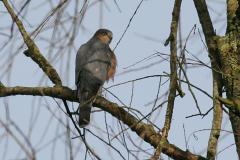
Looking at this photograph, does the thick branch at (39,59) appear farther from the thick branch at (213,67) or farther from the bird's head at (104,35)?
the bird's head at (104,35)

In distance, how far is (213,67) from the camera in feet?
9.02

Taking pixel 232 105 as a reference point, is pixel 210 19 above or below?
above

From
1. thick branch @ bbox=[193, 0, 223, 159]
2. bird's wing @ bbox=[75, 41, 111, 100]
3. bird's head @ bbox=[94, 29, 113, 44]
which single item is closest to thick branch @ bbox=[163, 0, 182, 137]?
thick branch @ bbox=[193, 0, 223, 159]

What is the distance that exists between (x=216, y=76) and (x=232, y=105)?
60 centimetres

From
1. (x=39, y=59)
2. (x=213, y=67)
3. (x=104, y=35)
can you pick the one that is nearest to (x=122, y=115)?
(x=213, y=67)

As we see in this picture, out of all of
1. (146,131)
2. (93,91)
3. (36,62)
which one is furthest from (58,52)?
(93,91)

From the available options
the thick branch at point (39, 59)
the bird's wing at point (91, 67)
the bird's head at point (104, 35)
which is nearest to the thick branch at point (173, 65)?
the thick branch at point (39, 59)

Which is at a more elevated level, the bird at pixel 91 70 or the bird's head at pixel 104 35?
the bird's head at pixel 104 35

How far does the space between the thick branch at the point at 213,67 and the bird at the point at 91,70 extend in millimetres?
1833

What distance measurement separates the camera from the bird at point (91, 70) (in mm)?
4364

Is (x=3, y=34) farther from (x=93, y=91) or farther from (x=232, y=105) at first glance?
(x=93, y=91)

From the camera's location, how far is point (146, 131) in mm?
2746

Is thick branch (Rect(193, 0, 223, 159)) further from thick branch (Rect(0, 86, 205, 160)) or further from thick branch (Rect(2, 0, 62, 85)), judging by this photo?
thick branch (Rect(2, 0, 62, 85))

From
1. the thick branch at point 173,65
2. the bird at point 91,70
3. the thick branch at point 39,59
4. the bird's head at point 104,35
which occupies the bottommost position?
the thick branch at point 173,65
